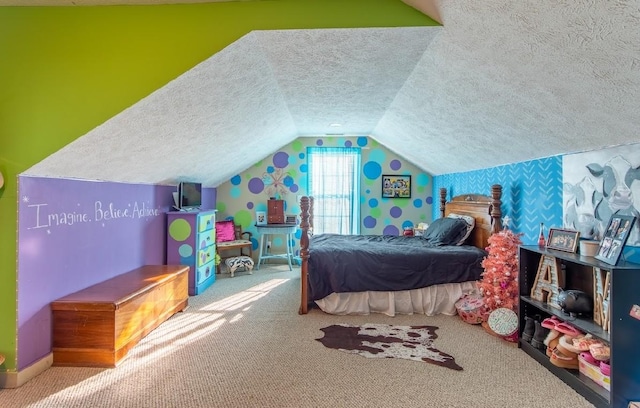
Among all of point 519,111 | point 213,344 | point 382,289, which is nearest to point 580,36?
point 519,111

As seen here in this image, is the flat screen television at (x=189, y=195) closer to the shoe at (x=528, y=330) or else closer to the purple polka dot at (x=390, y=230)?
the purple polka dot at (x=390, y=230)

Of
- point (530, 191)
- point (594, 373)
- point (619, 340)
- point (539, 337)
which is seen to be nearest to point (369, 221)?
point (530, 191)

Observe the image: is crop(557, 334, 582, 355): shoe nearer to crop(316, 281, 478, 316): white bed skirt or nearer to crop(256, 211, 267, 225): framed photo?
crop(316, 281, 478, 316): white bed skirt

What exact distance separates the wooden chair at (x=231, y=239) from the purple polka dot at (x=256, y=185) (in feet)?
2.13

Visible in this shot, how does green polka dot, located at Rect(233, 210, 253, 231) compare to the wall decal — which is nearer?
the wall decal

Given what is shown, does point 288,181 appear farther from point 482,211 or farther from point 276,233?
point 482,211

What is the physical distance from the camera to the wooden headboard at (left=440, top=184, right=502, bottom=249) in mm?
3889

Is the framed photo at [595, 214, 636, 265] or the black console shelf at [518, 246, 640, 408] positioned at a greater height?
the framed photo at [595, 214, 636, 265]

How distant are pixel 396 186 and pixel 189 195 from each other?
336 cm

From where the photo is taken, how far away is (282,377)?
2.43 m

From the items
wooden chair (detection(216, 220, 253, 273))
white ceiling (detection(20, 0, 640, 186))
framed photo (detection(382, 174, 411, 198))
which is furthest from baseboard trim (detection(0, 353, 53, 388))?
framed photo (detection(382, 174, 411, 198))

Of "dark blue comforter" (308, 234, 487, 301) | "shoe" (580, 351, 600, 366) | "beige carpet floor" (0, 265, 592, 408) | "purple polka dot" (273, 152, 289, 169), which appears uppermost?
"purple polka dot" (273, 152, 289, 169)

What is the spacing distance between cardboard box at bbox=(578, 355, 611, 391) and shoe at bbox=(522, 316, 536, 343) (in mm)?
508

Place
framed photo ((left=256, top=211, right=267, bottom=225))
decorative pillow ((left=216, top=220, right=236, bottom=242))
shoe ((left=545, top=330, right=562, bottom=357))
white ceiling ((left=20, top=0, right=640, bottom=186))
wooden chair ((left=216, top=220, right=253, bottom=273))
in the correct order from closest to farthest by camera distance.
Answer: white ceiling ((left=20, top=0, right=640, bottom=186))
shoe ((left=545, top=330, right=562, bottom=357))
wooden chair ((left=216, top=220, right=253, bottom=273))
decorative pillow ((left=216, top=220, right=236, bottom=242))
framed photo ((left=256, top=211, right=267, bottom=225))
